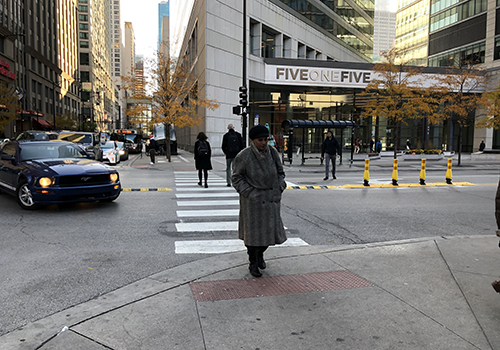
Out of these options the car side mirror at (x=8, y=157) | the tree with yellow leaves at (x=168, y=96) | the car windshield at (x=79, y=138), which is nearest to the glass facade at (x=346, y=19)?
the tree with yellow leaves at (x=168, y=96)

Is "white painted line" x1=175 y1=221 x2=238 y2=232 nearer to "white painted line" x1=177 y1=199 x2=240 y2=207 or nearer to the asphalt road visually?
A: the asphalt road

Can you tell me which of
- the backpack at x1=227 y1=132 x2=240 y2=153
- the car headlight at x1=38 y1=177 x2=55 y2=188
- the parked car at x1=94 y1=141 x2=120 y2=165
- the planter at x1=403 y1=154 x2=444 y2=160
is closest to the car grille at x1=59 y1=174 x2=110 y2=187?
the car headlight at x1=38 y1=177 x2=55 y2=188

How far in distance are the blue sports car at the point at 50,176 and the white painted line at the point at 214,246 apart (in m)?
3.36

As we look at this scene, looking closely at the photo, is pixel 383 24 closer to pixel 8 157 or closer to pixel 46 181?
pixel 8 157

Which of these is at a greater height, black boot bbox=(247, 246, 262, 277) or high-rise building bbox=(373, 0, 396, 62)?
high-rise building bbox=(373, 0, 396, 62)

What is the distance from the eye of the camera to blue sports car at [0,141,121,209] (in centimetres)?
832

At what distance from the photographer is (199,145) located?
41.3 ft

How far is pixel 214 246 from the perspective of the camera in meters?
6.23

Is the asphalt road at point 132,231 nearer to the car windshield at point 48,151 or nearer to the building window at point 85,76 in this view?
the car windshield at point 48,151

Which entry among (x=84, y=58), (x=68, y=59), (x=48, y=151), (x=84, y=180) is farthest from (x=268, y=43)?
(x=84, y=58)

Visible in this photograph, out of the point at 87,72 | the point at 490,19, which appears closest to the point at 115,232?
the point at 490,19

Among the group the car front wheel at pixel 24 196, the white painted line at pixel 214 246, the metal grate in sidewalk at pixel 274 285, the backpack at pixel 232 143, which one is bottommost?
the white painted line at pixel 214 246

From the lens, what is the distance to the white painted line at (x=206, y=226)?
7340 millimetres

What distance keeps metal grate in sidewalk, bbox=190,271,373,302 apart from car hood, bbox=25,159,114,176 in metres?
5.33
